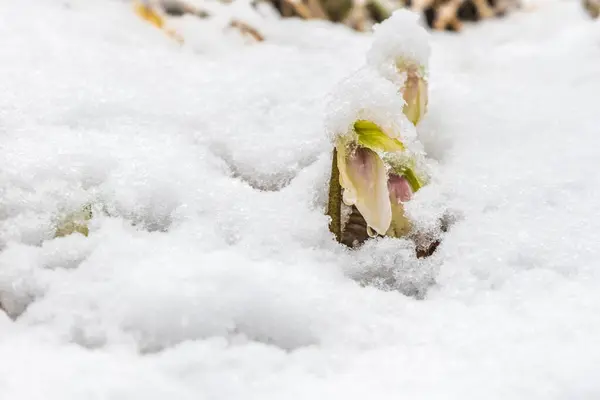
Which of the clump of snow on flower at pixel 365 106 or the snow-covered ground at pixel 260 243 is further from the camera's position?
the clump of snow on flower at pixel 365 106

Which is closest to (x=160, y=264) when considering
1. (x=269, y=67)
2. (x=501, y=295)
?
(x=501, y=295)

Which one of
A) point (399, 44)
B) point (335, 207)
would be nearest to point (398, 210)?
point (335, 207)

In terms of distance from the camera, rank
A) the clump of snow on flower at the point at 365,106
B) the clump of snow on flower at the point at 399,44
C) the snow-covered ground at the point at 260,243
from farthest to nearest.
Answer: the clump of snow on flower at the point at 399,44, the clump of snow on flower at the point at 365,106, the snow-covered ground at the point at 260,243

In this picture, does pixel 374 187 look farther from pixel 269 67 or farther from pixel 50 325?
pixel 269 67

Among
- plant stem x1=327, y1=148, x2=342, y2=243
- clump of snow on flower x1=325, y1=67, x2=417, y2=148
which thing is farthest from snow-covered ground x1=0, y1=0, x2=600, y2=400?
clump of snow on flower x1=325, y1=67, x2=417, y2=148

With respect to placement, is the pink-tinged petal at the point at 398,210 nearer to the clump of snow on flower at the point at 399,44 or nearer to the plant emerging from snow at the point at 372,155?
the plant emerging from snow at the point at 372,155

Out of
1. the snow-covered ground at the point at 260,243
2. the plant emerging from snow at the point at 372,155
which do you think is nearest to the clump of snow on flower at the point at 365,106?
the plant emerging from snow at the point at 372,155

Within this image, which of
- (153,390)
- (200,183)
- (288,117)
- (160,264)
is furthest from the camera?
(288,117)
